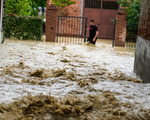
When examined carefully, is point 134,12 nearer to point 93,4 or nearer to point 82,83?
point 93,4

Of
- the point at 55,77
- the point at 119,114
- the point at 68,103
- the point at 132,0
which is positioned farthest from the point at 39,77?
the point at 132,0

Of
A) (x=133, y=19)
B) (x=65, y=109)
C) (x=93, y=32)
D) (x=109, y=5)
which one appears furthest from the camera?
(x=109, y=5)

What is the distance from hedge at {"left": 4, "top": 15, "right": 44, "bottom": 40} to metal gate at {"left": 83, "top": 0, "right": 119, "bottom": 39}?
6.85 metres

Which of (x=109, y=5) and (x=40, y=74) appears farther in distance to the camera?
(x=109, y=5)

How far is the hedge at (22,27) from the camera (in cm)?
1582

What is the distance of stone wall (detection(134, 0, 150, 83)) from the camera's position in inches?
243

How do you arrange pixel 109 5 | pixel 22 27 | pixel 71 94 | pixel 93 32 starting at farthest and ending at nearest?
pixel 109 5 < pixel 22 27 < pixel 93 32 < pixel 71 94

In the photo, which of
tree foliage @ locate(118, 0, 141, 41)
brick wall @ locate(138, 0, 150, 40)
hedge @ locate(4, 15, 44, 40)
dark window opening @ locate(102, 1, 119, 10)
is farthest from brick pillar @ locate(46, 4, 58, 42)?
brick wall @ locate(138, 0, 150, 40)

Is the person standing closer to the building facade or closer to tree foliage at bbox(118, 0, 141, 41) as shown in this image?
tree foliage at bbox(118, 0, 141, 41)

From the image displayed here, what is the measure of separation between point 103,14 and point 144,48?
15.6 m

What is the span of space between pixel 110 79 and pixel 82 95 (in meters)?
1.81

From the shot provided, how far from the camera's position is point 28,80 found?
5.81 meters

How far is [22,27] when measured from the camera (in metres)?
16.0

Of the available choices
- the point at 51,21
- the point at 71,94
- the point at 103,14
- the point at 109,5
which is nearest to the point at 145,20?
the point at 71,94
